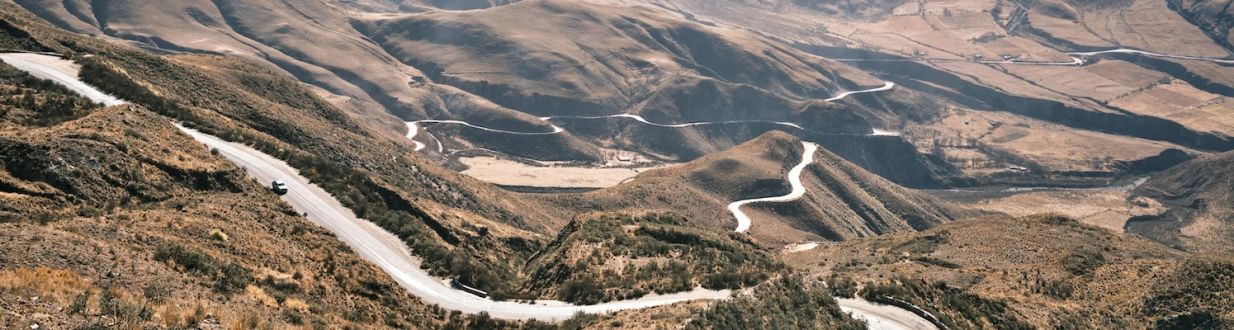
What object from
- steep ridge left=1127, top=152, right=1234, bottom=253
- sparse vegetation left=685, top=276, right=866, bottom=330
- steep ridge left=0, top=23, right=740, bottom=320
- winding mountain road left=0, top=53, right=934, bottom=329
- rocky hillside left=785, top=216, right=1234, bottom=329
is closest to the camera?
sparse vegetation left=685, top=276, right=866, bottom=330

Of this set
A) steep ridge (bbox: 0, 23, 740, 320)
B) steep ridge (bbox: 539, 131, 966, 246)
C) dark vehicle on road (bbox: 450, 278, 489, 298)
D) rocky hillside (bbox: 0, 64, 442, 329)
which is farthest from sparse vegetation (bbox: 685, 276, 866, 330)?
steep ridge (bbox: 539, 131, 966, 246)

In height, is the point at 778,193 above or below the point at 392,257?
below

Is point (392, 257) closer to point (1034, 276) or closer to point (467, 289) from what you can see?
point (467, 289)

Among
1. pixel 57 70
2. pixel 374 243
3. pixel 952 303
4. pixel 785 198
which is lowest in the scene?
pixel 785 198

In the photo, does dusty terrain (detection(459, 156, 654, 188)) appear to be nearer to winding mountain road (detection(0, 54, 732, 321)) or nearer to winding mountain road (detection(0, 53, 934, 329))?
winding mountain road (detection(0, 54, 732, 321))

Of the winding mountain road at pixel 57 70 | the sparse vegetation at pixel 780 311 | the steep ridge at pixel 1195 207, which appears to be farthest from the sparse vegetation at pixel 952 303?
the steep ridge at pixel 1195 207

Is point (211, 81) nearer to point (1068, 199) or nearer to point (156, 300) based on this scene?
point (156, 300)

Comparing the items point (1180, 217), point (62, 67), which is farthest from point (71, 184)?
point (1180, 217)

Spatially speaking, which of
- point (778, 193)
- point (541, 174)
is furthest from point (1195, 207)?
point (541, 174)
